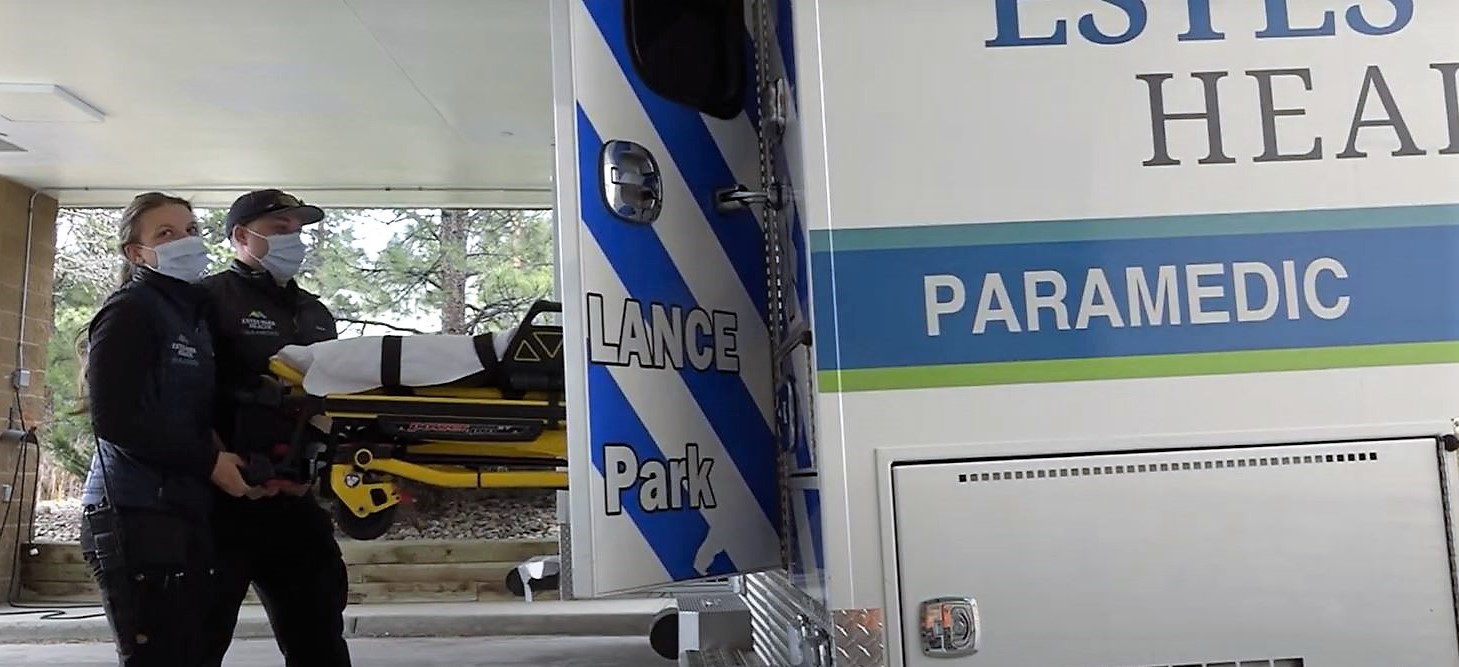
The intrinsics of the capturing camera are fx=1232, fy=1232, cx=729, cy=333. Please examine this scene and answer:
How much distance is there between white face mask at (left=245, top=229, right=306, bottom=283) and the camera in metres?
3.79

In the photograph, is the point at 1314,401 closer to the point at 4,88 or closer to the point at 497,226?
the point at 4,88

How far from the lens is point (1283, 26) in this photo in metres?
1.81

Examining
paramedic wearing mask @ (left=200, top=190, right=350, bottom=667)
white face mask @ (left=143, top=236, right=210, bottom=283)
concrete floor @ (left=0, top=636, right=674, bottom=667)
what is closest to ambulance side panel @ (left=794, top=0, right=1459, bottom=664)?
paramedic wearing mask @ (left=200, top=190, right=350, bottom=667)


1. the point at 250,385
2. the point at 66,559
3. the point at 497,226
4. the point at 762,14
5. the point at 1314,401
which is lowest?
the point at 66,559

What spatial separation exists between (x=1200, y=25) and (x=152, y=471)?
2602mm

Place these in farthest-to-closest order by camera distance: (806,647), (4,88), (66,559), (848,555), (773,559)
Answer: (66,559) → (4,88) → (773,559) → (806,647) → (848,555)

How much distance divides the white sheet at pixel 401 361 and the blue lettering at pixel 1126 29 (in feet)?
7.97

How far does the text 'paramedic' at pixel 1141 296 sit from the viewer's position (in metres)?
1.73

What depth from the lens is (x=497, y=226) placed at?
9.35m

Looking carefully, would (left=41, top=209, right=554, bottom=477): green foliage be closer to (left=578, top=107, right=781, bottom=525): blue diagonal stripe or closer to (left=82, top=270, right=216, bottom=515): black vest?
(left=82, top=270, right=216, bottom=515): black vest

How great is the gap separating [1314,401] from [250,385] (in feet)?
9.37

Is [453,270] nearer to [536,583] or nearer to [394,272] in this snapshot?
[394,272]

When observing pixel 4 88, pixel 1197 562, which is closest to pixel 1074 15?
pixel 1197 562

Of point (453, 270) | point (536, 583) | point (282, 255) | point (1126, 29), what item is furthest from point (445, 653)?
point (1126, 29)
